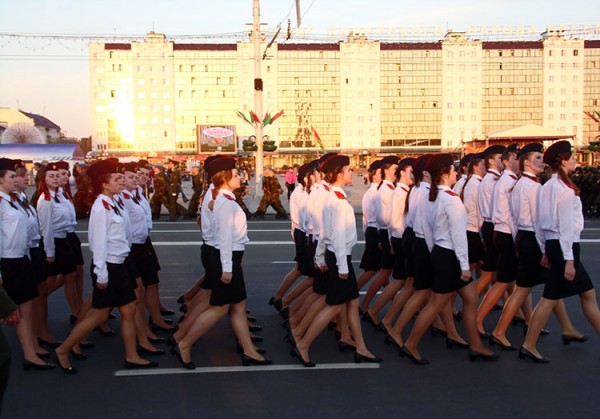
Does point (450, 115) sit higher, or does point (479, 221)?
point (450, 115)

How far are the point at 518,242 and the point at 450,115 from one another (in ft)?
309

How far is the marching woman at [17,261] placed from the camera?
16.9ft

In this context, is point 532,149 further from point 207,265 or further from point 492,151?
point 207,265

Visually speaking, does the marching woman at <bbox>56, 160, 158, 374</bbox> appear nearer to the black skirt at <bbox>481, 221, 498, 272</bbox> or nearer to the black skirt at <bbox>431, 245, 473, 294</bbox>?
the black skirt at <bbox>431, 245, 473, 294</bbox>

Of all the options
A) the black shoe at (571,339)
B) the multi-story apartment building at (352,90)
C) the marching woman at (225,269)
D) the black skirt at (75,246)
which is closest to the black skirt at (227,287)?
the marching woman at (225,269)

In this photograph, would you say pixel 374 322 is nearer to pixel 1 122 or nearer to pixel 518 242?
pixel 518 242

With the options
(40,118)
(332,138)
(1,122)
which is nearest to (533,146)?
(332,138)

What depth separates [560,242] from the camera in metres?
5.21

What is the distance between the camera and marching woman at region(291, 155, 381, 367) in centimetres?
521

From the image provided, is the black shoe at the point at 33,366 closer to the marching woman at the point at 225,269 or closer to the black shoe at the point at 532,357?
the marching woman at the point at 225,269

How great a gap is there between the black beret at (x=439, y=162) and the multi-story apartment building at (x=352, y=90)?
287 feet

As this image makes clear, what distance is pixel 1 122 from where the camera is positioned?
94062 millimetres

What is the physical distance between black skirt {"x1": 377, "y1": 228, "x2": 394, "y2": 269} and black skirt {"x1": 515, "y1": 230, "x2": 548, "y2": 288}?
1.59 meters

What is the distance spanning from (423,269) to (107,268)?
2.92 m
